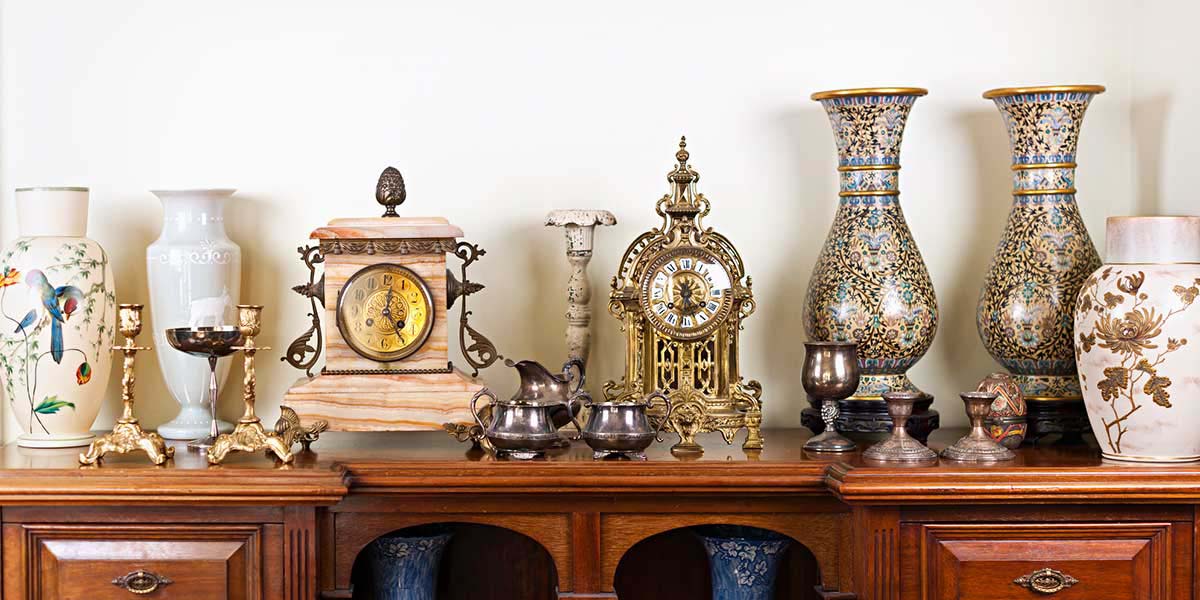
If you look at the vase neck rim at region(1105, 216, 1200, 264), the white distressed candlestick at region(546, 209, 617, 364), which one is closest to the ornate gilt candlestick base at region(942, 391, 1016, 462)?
the vase neck rim at region(1105, 216, 1200, 264)

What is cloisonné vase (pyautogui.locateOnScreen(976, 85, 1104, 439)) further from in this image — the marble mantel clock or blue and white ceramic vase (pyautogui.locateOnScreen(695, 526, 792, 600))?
the marble mantel clock

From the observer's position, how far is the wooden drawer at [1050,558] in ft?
6.95

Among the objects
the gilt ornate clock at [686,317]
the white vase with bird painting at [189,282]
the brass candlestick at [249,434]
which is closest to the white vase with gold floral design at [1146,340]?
the gilt ornate clock at [686,317]

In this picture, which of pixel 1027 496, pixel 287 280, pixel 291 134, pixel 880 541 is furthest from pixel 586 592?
pixel 291 134

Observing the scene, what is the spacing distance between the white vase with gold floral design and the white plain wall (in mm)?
640

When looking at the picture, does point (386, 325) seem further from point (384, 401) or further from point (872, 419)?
point (872, 419)

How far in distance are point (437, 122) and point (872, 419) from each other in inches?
41.1

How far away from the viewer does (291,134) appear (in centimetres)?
262

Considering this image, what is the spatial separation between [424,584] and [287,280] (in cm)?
68

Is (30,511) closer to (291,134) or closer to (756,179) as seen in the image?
(291,134)

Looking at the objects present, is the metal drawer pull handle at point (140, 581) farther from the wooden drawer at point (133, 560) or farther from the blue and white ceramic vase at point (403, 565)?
the blue and white ceramic vase at point (403, 565)

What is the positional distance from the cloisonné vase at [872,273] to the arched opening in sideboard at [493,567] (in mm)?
644

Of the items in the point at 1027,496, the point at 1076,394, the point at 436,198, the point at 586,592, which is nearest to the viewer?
the point at 1027,496

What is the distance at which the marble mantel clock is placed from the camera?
2322 mm
